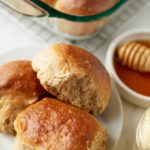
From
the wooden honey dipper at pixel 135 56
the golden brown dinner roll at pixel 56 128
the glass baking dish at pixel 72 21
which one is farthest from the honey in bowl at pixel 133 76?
the golden brown dinner roll at pixel 56 128

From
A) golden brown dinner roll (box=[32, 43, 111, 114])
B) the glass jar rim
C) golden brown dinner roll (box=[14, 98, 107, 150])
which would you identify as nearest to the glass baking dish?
the glass jar rim

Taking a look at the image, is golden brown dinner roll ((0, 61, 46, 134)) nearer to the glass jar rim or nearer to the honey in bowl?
the glass jar rim

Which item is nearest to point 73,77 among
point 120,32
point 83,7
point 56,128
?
point 56,128

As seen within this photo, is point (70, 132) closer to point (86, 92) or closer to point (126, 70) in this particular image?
point (86, 92)

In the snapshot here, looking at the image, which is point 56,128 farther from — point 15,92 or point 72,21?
point 72,21

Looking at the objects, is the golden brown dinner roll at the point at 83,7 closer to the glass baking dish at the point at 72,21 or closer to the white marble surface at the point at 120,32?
the glass baking dish at the point at 72,21
